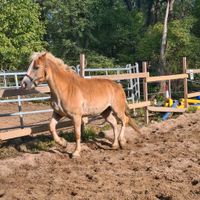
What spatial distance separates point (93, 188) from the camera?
5.50 meters

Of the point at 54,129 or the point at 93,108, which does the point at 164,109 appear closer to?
the point at 93,108

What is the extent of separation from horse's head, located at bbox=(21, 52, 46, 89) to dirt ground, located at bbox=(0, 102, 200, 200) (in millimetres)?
1239

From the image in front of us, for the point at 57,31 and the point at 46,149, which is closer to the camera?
the point at 46,149

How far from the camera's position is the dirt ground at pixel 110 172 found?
5.24 meters

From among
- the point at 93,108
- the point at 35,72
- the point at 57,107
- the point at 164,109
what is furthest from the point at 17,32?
the point at 35,72

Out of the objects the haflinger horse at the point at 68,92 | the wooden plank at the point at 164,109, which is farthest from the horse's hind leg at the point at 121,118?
the wooden plank at the point at 164,109

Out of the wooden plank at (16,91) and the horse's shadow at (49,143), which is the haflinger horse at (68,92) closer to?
the horse's shadow at (49,143)

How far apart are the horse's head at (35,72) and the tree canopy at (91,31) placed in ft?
61.9

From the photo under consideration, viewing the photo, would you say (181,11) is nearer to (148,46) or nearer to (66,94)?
(148,46)

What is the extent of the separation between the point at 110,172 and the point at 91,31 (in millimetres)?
29234

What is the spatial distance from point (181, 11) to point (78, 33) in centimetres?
942

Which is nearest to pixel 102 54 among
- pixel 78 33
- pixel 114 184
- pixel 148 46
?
pixel 78 33

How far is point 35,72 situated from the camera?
715 centimetres

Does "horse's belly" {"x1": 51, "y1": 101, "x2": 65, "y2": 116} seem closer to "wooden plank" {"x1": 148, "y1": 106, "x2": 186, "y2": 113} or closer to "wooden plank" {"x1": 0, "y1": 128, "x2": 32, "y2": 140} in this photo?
"wooden plank" {"x1": 0, "y1": 128, "x2": 32, "y2": 140}
